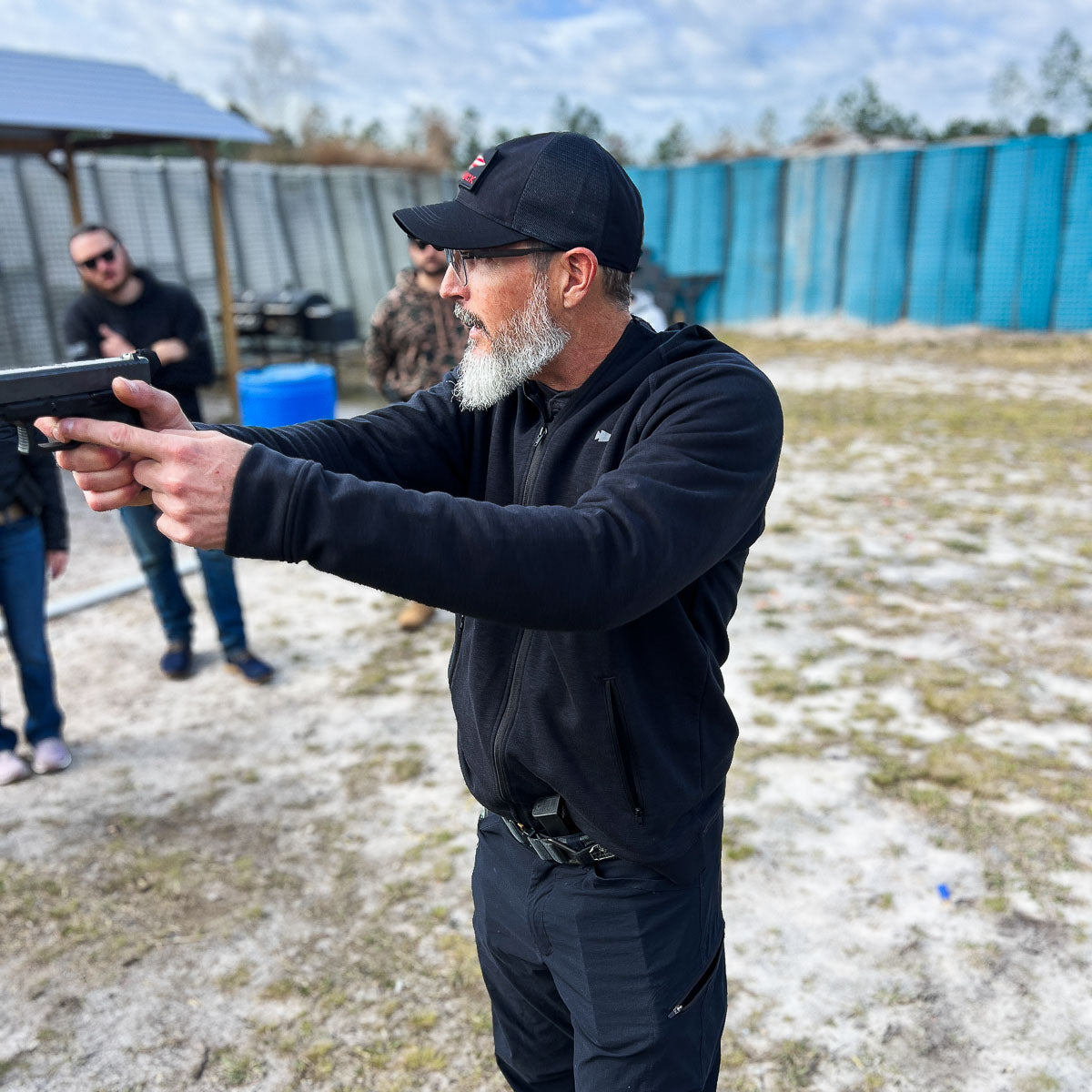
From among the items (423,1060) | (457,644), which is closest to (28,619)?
(423,1060)

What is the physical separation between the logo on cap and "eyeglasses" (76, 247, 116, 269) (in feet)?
11.6

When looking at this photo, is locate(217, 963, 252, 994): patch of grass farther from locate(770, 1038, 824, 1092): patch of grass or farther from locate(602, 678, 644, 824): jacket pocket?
locate(602, 678, 644, 824): jacket pocket

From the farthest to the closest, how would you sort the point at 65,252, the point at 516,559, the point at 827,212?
the point at 827,212 → the point at 65,252 → the point at 516,559

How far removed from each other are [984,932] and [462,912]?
1.73m

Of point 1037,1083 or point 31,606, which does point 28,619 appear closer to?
point 31,606

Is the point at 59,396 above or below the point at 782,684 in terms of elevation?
above

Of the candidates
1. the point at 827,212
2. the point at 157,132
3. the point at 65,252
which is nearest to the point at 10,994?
the point at 157,132

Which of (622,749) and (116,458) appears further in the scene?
(622,749)

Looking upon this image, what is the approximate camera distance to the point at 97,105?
8633mm

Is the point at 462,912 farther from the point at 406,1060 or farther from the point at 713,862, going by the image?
the point at 713,862

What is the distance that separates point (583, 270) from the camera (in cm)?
152

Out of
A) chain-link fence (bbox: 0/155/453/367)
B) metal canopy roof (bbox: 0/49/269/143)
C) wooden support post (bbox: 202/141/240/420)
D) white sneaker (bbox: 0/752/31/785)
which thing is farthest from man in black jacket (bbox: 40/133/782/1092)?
chain-link fence (bbox: 0/155/453/367)

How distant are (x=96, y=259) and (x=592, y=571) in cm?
424

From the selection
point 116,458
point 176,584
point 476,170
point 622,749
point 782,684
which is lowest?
point 782,684
